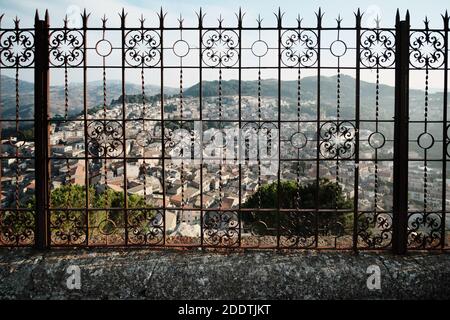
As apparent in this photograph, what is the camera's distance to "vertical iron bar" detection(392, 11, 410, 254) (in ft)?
13.0

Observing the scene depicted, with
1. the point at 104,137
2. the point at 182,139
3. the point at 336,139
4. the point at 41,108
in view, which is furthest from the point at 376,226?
the point at 41,108

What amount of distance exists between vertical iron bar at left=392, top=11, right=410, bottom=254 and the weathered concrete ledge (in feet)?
1.73

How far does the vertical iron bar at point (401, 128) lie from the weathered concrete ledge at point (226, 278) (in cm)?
53

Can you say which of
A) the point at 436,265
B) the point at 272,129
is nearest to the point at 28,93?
the point at 272,129

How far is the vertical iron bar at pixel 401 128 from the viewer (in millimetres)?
3959

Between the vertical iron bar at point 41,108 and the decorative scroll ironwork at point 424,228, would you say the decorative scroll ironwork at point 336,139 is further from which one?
the vertical iron bar at point 41,108

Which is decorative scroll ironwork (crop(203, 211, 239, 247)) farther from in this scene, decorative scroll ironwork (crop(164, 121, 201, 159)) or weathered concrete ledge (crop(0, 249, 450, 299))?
decorative scroll ironwork (crop(164, 121, 201, 159))

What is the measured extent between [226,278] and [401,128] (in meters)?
2.58

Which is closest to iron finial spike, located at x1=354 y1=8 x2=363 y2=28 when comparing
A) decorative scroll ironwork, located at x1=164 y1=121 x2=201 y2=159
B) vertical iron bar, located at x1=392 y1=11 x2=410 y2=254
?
vertical iron bar, located at x1=392 y1=11 x2=410 y2=254

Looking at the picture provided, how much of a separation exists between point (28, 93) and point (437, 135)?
16.6ft

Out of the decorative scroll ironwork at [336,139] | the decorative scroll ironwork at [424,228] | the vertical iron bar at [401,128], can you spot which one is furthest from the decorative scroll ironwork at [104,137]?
the decorative scroll ironwork at [424,228]

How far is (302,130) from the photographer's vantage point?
4.07m

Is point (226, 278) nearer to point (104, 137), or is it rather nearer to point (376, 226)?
point (376, 226)
